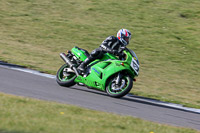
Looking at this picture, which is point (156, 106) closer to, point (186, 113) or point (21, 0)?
point (186, 113)

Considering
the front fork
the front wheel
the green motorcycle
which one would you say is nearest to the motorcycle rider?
the green motorcycle

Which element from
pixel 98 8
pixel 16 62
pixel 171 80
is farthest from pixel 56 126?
pixel 98 8

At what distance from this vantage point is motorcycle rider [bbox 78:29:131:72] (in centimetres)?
984

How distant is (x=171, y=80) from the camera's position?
14016mm

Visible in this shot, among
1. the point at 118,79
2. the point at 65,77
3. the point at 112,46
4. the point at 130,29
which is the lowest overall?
the point at 65,77

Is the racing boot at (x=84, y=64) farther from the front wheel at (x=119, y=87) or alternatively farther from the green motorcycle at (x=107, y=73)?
the front wheel at (x=119, y=87)

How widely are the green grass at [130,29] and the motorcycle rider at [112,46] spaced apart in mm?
1911

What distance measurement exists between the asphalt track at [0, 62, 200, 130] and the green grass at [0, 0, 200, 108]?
137 cm

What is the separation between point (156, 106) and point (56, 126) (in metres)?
4.48

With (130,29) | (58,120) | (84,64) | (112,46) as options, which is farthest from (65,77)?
(130,29)

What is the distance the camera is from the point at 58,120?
625 cm

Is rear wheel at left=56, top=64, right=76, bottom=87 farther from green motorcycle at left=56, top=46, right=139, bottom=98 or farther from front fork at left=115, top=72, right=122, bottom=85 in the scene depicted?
front fork at left=115, top=72, right=122, bottom=85

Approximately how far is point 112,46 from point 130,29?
11395 mm

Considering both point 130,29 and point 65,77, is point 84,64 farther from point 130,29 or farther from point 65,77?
point 130,29
